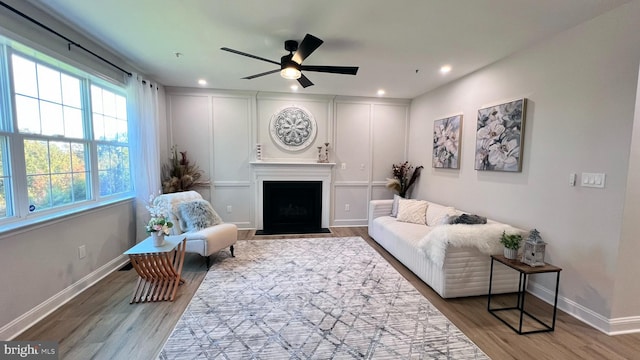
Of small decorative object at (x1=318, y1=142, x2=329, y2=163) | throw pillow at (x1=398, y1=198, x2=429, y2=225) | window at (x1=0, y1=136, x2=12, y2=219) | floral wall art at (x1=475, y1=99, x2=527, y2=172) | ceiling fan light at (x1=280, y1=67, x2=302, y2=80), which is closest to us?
window at (x1=0, y1=136, x2=12, y2=219)

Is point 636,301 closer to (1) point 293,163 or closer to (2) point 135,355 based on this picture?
(2) point 135,355

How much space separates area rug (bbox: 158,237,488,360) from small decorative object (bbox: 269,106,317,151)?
242 cm

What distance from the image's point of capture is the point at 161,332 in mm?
2135

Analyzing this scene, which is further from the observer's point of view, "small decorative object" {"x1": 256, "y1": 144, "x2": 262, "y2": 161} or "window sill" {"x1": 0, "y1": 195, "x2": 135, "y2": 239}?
"small decorative object" {"x1": 256, "y1": 144, "x2": 262, "y2": 161}

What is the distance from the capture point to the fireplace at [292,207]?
5.13 meters

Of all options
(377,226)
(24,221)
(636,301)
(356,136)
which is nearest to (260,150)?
(356,136)

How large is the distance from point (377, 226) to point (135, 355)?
3.45 meters

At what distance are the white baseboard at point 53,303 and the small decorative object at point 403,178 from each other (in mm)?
4601

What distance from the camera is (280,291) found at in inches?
110

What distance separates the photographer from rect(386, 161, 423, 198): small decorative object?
5184 millimetres

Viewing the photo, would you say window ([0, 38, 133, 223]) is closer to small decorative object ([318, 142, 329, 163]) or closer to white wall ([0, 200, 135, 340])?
white wall ([0, 200, 135, 340])

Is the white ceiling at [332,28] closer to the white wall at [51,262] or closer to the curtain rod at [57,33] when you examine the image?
the curtain rod at [57,33]

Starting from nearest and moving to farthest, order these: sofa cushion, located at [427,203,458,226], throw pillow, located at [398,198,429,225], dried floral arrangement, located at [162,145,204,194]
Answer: sofa cushion, located at [427,203,458,226] → throw pillow, located at [398,198,429,225] → dried floral arrangement, located at [162,145,204,194]

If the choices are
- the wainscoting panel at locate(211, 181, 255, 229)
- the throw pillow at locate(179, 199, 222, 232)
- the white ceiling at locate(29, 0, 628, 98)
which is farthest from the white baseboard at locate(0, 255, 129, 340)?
the white ceiling at locate(29, 0, 628, 98)
